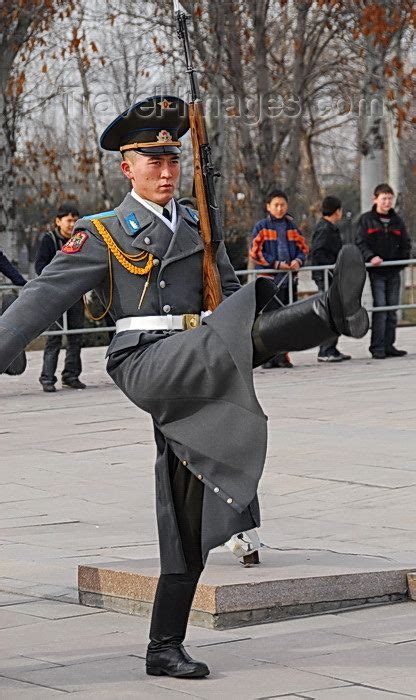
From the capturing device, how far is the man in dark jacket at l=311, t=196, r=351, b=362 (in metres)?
16.2

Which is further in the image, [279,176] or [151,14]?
[279,176]

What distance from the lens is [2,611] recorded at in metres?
6.05

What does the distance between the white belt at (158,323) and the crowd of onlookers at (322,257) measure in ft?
31.9

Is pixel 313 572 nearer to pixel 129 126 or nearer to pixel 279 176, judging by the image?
pixel 129 126

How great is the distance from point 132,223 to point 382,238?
1170 centimetres

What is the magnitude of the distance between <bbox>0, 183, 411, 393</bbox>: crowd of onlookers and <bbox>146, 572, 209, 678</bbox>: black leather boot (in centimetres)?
994

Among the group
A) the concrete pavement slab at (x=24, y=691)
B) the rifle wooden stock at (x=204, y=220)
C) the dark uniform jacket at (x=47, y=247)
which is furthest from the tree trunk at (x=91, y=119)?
the concrete pavement slab at (x=24, y=691)

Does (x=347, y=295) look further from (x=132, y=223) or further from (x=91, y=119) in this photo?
(x=91, y=119)

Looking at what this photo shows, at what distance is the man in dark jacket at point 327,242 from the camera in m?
16.2

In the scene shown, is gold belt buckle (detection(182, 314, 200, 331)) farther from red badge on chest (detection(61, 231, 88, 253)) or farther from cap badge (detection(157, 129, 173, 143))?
cap badge (detection(157, 129, 173, 143))

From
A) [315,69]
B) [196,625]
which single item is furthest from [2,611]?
[315,69]

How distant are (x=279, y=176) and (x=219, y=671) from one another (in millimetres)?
23883

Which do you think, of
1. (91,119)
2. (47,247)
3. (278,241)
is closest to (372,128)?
(278,241)

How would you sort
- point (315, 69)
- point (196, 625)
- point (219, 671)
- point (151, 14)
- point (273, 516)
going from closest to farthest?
point (219, 671)
point (196, 625)
point (273, 516)
point (151, 14)
point (315, 69)
